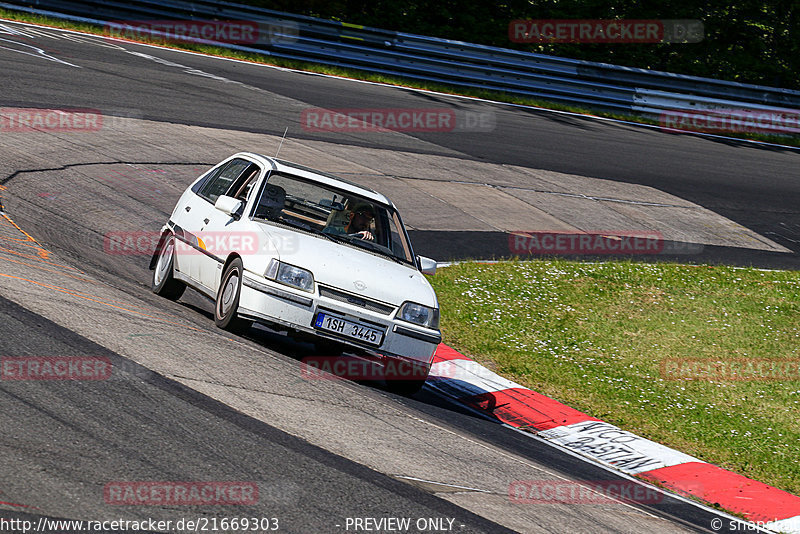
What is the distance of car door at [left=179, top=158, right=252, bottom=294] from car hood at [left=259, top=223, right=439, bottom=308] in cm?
70

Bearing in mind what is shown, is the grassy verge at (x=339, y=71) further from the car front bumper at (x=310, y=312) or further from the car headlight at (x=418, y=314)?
the car front bumper at (x=310, y=312)

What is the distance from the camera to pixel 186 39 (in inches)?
908

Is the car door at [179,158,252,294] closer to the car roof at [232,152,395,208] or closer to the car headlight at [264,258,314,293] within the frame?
the car roof at [232,152,395,208]

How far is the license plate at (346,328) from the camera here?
703cm

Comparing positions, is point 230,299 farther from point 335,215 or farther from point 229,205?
point 335,215

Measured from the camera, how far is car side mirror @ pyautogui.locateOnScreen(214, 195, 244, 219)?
7738 mm

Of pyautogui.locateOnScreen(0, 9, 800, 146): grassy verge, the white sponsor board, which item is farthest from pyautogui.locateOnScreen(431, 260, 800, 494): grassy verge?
pyautogui.locateOnScreen(0, 9, 800, 146): grassy verge

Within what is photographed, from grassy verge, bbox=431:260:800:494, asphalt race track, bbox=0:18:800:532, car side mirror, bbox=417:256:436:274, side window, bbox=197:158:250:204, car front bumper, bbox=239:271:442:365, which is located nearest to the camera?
asphalt race track, bbox=0:18:800:532

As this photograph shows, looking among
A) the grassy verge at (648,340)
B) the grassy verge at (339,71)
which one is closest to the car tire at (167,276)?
the grassy verge at (648,340)

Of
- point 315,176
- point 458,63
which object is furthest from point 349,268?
point 458,63

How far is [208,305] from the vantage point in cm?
934

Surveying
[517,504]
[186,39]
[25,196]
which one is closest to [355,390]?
[517,504]

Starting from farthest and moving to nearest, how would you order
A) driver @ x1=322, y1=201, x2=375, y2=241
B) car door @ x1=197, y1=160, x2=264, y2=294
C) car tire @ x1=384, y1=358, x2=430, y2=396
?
driver @ x1=322, y1=201, x2=375, y2=241 < car door @ x1=197, y1=160, x2=264, y2=294 < car tire @ x1=384, y1=358, x2=430, y2=396

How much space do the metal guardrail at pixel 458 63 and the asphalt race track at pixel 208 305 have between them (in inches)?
78.8
